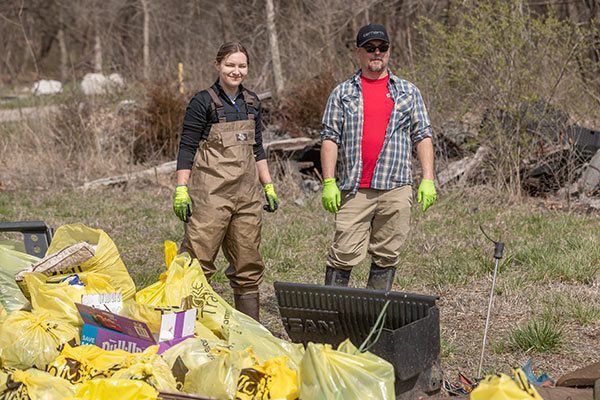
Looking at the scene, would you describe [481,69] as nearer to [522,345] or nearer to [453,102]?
[453,102]

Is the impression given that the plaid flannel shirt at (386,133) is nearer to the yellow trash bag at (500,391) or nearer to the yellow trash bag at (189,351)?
the yellow trash bag at (189,351)

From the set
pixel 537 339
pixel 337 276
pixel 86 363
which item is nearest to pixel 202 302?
pixel 86 363

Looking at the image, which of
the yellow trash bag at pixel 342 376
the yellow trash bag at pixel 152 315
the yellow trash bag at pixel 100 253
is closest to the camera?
the yellow trash bag at pixel 342 376

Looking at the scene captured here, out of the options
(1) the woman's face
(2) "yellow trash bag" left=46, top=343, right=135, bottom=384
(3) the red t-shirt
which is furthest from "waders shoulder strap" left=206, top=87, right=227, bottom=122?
(2) "yellow trash bag" left=46, top=343, right=135, bottom=384

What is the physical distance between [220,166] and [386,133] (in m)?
0.97

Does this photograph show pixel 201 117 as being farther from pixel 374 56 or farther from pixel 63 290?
pixel 63 290

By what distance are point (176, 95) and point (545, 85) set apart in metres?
5.16

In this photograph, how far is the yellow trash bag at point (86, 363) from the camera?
12.4ft

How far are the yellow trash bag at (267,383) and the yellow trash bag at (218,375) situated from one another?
1.2 inches

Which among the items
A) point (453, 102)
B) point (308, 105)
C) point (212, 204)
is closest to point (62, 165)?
point (308, 105)

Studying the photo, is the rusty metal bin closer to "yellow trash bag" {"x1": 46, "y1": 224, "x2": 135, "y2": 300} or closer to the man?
"yellow trash bag" {"x1": 46, "y1": 224, "x2": 135, "y2": 300}

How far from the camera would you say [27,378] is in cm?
363

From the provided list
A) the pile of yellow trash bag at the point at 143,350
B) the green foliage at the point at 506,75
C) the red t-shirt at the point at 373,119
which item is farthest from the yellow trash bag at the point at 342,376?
the green foliage at the point at 506,75

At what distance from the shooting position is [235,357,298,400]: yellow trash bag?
3514 mm
